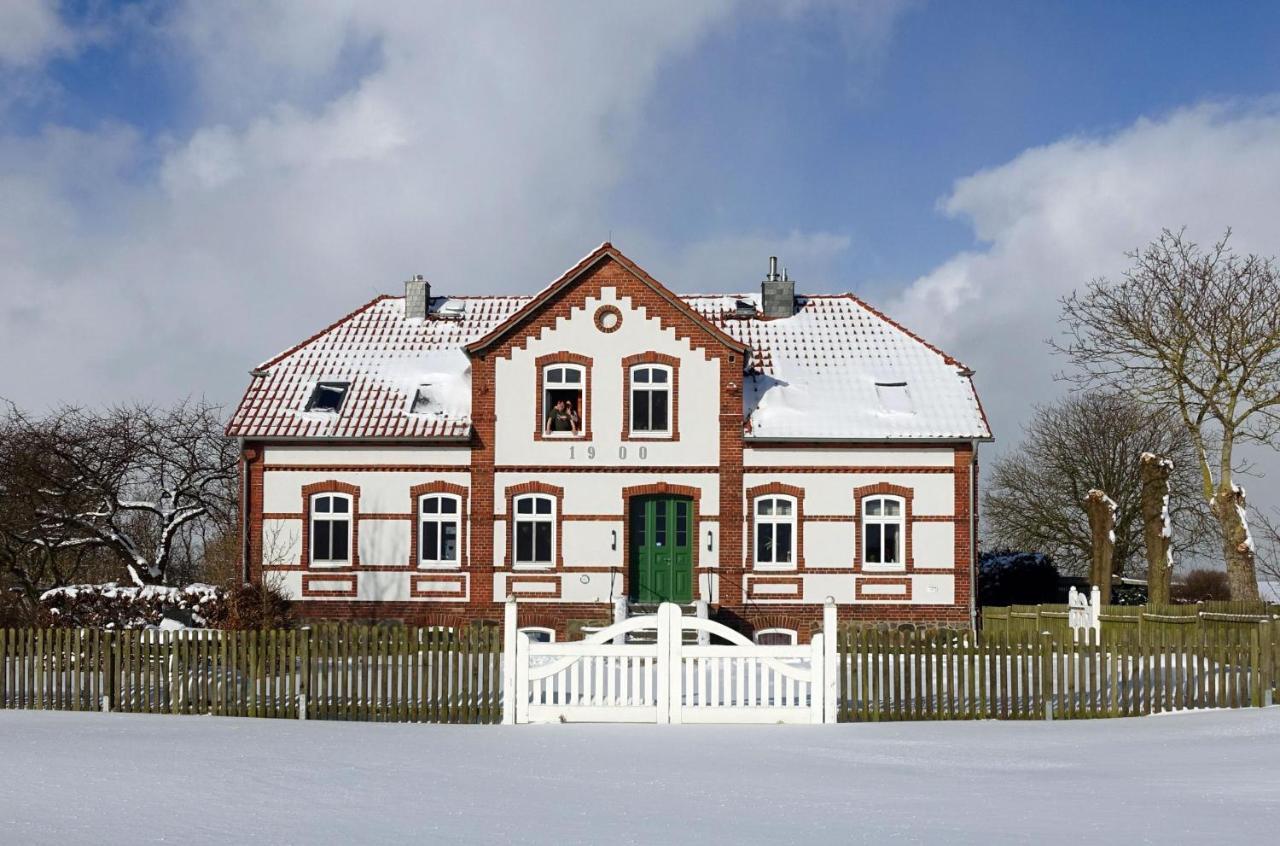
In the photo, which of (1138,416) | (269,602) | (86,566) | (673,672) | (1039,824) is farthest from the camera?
(1138,416)

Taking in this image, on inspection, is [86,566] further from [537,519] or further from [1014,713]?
[1014,713]

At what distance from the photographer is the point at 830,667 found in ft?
46.5

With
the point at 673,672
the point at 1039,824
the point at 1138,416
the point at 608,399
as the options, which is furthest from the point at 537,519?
the point at 1138,416

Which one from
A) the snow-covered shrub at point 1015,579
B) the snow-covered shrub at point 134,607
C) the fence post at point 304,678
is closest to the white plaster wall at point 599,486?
the snow-covered shrub at point 134,607

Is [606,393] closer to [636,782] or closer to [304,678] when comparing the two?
[304,678]

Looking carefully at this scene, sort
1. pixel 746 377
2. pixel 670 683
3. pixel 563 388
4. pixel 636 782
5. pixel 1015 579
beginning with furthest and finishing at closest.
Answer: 1. pixel 1015 579
2. pixel 746 377
3. pixel 563 388
4. pixel 670 683
5. pixel 636 782

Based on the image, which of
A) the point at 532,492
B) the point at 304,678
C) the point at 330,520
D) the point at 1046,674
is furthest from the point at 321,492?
the point at 1046,674

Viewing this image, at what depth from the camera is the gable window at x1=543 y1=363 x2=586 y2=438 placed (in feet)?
83.6

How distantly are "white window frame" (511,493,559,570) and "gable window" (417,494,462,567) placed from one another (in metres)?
1.12

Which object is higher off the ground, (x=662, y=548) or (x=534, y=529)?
(x=534, y=529)

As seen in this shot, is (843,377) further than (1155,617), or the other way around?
(843,377)

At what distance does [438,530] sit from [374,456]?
194 cm

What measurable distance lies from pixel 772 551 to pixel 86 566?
18.8m

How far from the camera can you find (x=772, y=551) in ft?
83.0
